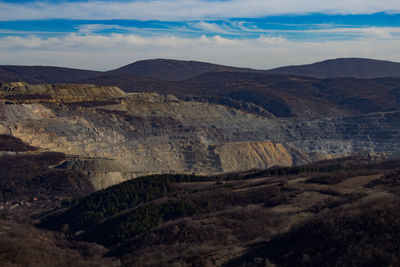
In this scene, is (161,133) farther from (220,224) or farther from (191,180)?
(220,224)

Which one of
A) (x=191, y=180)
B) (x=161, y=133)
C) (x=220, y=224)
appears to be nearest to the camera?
(x=220, y=224)

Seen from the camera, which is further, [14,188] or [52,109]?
[52,109]

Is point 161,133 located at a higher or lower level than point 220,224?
lower

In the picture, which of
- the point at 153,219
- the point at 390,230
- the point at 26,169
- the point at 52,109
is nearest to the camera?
the point at 390,230

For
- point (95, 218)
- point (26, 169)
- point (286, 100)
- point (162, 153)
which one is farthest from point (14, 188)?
point (286, 100)

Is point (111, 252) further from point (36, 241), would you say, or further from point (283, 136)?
point (283, 136)

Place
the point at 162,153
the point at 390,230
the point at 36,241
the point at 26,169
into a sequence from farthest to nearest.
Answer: the point at 162,153 < the point at 26,169 < the point at 36,241 < the point at 390,230

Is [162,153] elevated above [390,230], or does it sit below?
below

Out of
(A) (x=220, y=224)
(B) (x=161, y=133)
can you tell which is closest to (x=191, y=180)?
(A) (x=220, y=224)

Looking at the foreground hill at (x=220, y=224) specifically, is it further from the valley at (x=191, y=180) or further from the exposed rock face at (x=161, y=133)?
the exposed rock face at (x=161, y=133)
